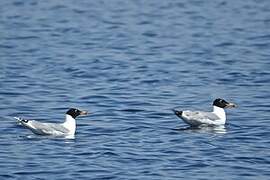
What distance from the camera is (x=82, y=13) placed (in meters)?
50.4

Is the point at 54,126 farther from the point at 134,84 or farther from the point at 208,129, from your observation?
the point at 134,84

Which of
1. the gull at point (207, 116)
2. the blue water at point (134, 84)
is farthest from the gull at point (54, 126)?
the gull at point (207, 116)

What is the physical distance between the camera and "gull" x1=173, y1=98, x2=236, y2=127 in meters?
26.9

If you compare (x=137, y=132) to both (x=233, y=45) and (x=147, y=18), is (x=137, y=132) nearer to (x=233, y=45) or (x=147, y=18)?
(x=233, y=45)

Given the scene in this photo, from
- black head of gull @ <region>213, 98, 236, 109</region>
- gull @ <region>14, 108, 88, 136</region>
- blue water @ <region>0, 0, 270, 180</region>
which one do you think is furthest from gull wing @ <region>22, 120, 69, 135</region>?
black head of gull @ <region>213, 98, 236, 109</region>

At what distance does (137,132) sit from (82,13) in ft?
80.5

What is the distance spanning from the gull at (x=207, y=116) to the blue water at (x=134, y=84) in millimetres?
358

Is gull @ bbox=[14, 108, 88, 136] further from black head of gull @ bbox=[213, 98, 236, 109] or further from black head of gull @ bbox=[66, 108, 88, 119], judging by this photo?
black head of gull @ bbox=[213, 98, 236, 109]

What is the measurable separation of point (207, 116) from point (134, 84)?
23.1 feet

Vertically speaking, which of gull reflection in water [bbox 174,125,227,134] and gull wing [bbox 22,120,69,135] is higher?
gull reflection in water [bbox 174,125,227,134]

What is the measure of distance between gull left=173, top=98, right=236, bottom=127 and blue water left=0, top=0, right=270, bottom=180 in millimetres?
358

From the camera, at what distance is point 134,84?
33969mm

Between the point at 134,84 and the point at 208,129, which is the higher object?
the point at 134,84

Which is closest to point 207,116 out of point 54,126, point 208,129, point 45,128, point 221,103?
point 208,129
